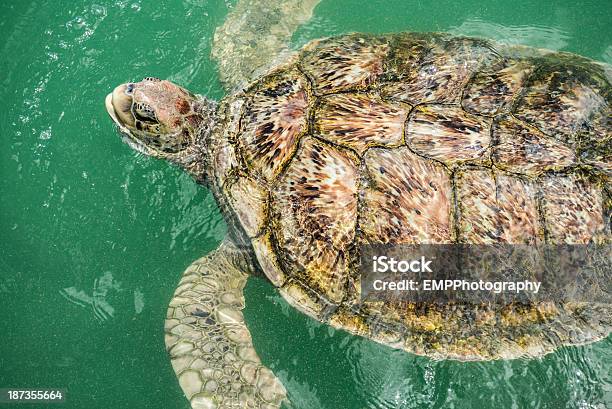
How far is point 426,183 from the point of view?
280cm

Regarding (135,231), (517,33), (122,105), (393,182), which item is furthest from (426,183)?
(517,33)

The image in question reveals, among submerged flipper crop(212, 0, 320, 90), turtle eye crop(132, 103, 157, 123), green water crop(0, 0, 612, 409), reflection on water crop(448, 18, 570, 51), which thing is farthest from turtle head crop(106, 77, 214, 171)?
reflection on water crop(448, 18, 570, 51)

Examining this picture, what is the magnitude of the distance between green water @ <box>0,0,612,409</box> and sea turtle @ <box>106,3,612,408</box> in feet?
2.07

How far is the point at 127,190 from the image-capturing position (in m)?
4.33

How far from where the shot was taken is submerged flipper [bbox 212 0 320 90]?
14.6ft

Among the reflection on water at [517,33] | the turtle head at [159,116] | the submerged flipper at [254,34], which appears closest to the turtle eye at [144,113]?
the turtle head at [159,116]

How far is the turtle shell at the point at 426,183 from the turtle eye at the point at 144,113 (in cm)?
71

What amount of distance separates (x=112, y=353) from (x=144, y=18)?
11.7 ft

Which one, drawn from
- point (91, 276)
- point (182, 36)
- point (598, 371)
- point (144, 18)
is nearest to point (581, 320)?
point (598, 371)

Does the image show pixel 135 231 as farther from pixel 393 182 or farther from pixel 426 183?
pixel 426 183

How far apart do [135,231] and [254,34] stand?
2262 millimetres

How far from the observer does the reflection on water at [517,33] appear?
195 inches

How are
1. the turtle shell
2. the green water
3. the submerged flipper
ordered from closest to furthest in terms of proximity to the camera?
1. the turtle shell
2. the green water
3. the submerged flipper

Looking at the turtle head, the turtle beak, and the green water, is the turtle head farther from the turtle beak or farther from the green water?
the green water
